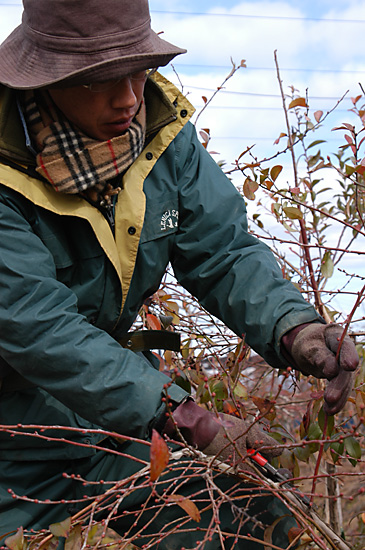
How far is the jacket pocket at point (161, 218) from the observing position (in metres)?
2.02

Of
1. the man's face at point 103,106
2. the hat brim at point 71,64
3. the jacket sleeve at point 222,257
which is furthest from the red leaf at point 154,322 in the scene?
the hat brim at point 71,64

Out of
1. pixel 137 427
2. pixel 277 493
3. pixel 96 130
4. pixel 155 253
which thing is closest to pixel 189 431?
pixel 137 427

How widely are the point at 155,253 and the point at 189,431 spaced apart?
1.90ft

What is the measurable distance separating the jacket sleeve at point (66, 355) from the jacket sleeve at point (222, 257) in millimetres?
357

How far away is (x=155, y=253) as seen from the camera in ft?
6.76

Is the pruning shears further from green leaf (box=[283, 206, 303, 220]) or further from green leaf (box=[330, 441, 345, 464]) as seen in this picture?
green leaf (box=[283, 206, 303, 220])

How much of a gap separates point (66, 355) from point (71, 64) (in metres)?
0.75

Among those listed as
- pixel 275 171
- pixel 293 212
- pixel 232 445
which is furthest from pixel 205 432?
pixel 275 171

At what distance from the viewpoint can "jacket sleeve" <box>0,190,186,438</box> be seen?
5.56ft

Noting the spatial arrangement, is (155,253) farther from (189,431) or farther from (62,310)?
(189,431)

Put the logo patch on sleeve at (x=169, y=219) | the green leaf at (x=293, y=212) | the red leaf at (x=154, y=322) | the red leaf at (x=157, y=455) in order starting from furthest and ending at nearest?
1. the red leaf at (x=154, y=322)
2. the green leaf at (x=293, y=212)
3. the logo patch on sleeve at (x=169, y=219)
4. the red leaf at (x=157, y=455)

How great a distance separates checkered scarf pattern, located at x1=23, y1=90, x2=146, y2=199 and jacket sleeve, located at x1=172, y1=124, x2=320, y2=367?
0.26 m

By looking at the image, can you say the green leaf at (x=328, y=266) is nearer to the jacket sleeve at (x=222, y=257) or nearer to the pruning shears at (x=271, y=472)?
the jacket sleeve at (x=222, y=257)

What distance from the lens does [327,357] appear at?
1.72 meters
